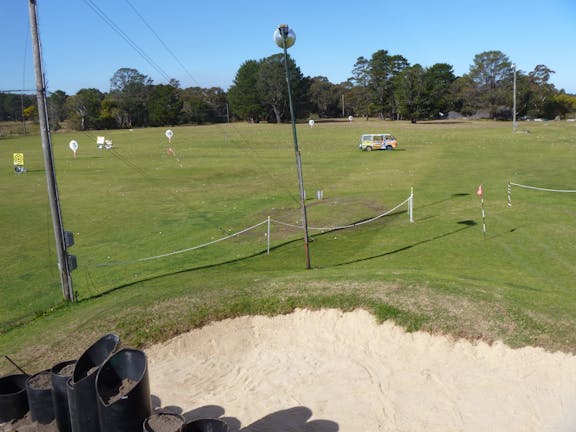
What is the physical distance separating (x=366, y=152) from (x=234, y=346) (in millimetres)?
49706

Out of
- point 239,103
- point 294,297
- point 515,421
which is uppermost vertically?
point 239,103

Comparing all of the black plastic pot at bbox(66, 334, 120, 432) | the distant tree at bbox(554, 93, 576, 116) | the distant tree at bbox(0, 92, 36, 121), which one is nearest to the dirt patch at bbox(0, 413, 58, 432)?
the black plastic pot at bbox(66, 334, 120, 432)

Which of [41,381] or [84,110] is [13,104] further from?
[84,110]

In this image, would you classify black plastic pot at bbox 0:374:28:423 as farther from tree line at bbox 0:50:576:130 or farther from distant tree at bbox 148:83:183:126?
distant tree at bbox 148:83:183:126

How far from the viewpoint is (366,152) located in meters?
59.2

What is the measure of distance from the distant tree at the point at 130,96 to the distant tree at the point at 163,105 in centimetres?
227

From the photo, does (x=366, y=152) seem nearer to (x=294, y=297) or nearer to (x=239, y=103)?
(x=294, y=297)

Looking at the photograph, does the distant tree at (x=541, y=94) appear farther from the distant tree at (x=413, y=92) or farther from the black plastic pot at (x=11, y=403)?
the black plastic pot at (x=11, y=403)

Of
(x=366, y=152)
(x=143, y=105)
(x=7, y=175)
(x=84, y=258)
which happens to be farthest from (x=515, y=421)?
(x=143, y=105)

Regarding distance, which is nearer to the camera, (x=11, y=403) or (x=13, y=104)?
(x=11, y=403)

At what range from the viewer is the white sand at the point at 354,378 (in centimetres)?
868

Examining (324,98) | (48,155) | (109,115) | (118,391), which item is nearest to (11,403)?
(118,391)

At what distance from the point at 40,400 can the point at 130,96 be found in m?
118

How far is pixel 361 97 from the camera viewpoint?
127375 millimetres
